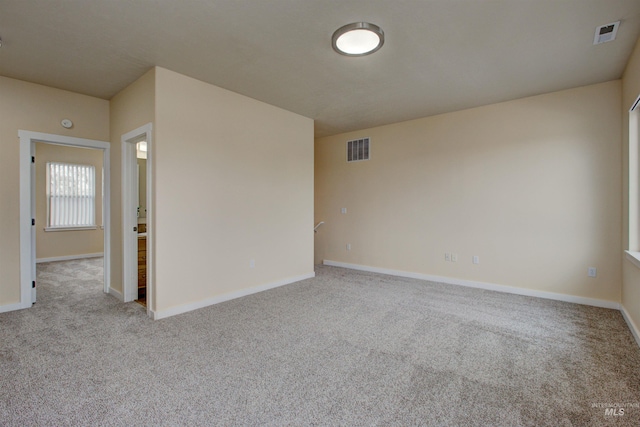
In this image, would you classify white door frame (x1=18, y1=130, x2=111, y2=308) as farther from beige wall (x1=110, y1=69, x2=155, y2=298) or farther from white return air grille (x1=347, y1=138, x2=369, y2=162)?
white return air grille (x1=347, y1=138, x2=369, y2=162)

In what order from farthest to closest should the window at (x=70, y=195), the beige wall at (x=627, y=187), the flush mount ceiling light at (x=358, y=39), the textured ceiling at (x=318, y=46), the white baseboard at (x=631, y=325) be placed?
the window at (x=70, y=195) → the beige wall at (x=627, y=187) → the white baseboard at (x=631, y=325) → the flush mount ceiling light at (x=358, y=39) → the textured ceiling at (x=318, y=46)

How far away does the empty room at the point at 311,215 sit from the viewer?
208 centimetres

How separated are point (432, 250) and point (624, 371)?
9.45 feet

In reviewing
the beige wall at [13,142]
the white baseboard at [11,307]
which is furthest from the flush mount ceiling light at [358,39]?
the white baseboard at [11,307]

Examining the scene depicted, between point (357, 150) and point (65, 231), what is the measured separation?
6481mm

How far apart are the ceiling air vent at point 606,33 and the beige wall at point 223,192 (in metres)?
3.61

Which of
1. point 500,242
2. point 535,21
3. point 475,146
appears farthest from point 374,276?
point 535,21

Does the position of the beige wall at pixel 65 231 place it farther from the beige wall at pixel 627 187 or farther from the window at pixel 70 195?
the beige wall at pixel 627 187

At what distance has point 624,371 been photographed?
7.39 ft

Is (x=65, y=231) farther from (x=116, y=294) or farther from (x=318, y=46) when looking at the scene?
(x=318, y=46)

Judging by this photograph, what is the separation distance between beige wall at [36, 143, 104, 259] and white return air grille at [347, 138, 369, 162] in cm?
578

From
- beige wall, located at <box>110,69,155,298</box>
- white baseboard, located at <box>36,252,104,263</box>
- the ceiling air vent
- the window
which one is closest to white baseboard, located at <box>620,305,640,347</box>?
the ceiling air vent

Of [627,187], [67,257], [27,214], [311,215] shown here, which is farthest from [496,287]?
[67,257]

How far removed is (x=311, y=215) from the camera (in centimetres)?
528
